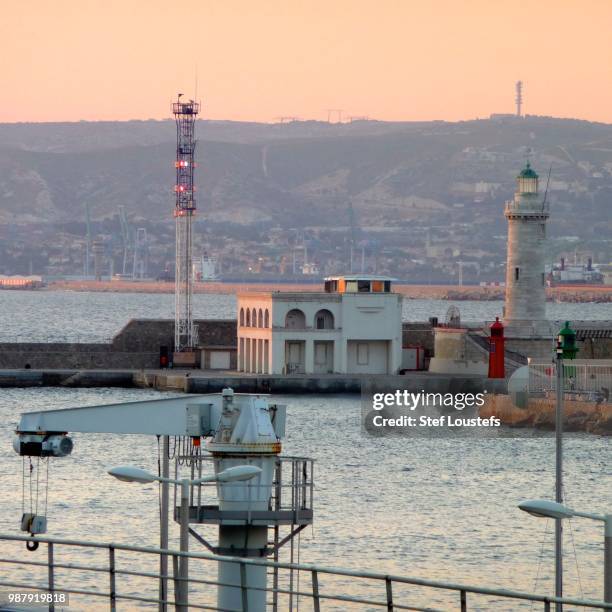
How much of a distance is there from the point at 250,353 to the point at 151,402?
147ft

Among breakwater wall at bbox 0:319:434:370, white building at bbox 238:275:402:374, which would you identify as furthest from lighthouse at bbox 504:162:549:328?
white building at bbox 238:275:402:374

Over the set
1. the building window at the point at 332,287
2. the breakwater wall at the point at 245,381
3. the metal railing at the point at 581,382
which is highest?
the building window at the point at 332,287

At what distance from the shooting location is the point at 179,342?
67438 millimetres

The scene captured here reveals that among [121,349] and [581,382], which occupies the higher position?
[121,349]

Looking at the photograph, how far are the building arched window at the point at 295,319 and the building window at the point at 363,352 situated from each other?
6.91 feet

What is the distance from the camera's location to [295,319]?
203 ft

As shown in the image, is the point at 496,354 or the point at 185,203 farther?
the point at 185,203

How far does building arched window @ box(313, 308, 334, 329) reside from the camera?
61.5 metres

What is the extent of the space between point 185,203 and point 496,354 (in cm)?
1695

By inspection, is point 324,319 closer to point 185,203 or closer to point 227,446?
point 185,203

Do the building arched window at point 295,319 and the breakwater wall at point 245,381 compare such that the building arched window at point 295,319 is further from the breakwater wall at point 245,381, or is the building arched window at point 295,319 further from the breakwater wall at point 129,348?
the breakwater wall at point 129,348

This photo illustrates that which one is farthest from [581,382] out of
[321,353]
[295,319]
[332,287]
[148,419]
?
[148,419]

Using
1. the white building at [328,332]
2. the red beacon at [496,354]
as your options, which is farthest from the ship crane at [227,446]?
the white building at [328,332]

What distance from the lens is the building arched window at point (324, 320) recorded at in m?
61.5
